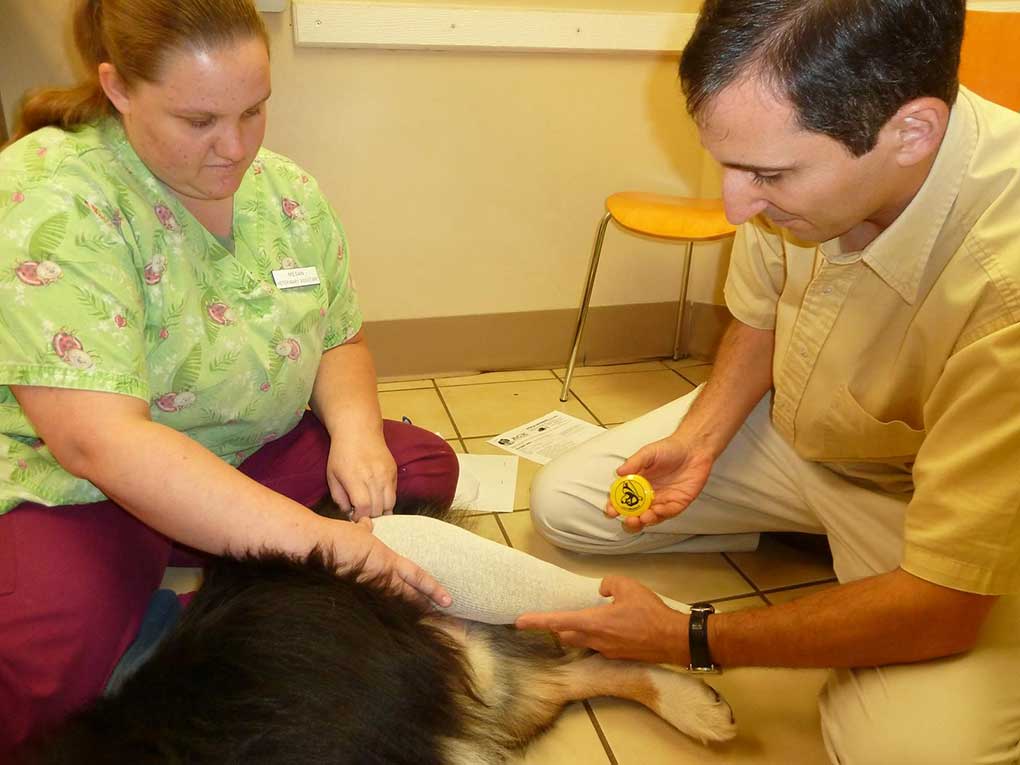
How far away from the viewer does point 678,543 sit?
166 cm

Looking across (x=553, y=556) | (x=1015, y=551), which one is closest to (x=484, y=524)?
(x=553, y=556)

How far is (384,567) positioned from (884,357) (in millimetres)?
759

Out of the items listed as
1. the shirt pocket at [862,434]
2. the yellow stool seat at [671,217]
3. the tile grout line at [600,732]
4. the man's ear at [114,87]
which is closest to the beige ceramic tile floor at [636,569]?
the tile grout line at [600,732]

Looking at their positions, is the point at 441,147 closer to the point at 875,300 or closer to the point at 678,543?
the point at 678,543

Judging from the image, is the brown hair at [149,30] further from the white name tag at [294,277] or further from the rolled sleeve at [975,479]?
the rolled sleeve at [975,479]

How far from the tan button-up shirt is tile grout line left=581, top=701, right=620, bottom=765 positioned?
52 centimetres

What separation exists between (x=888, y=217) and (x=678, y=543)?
833 mm

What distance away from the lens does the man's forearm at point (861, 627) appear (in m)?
0.98

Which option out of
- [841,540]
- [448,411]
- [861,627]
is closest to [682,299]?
[448,411]

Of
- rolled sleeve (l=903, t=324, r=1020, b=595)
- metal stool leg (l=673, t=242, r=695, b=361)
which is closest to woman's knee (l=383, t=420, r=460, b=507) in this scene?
rolled sleeve (l=903, t=324, r=1020, b=595)

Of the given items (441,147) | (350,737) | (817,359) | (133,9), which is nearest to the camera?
(350,737)

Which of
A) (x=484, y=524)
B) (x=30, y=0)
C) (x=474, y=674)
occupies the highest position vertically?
(x=30, y=0)

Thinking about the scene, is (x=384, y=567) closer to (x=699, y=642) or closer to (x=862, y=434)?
(x=699, y=642)

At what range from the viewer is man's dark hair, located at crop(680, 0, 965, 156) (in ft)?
2.78
